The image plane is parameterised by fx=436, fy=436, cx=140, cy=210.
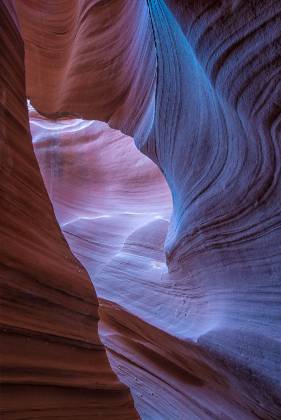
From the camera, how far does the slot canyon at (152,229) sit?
1.09 m

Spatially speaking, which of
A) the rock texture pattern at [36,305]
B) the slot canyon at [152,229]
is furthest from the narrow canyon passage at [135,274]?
the rock texture pattern at [36,305]

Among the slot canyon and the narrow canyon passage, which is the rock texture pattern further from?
the narrow canyon passage

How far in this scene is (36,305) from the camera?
1.07 meters

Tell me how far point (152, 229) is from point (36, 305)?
212cm

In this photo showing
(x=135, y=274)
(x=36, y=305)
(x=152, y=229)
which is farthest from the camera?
(x=152, y=229)

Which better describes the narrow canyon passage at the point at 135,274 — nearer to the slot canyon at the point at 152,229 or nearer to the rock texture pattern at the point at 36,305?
the slot canyon at the point at 152,229

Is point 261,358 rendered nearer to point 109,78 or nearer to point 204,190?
point 204,190

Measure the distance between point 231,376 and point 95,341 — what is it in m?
0.76

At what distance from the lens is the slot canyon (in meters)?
1.09

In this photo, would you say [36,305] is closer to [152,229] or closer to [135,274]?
[135,274]

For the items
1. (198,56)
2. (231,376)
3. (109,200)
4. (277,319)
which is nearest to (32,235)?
(198,56)

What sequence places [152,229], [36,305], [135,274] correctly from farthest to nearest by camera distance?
[152,229], [135,274], [36,305]

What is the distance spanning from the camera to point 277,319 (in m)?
1.51

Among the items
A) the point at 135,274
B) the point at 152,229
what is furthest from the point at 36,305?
the point at 152,229
